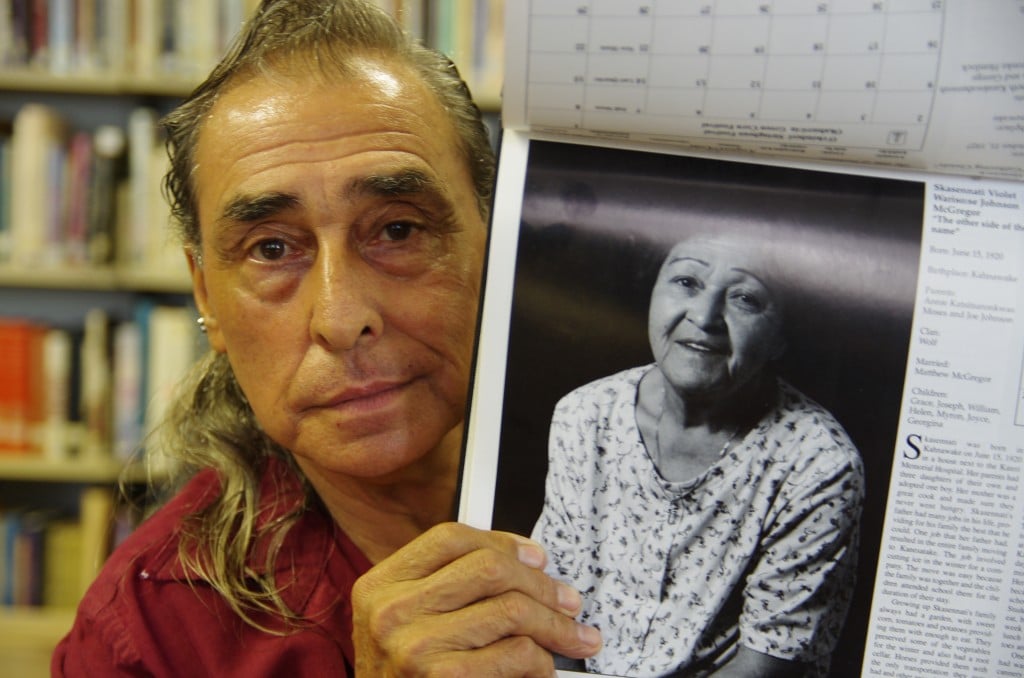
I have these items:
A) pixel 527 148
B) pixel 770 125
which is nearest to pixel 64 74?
pixel 527 148

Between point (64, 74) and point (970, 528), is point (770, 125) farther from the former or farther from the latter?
point (64, 74)

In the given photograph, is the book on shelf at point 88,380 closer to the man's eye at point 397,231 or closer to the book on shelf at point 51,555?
the book on shelf at point 51,555

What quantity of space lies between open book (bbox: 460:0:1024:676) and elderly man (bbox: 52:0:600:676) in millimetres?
171

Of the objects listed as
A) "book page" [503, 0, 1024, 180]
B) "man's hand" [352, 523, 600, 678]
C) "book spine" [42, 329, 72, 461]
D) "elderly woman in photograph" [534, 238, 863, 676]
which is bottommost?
"book spine" [42, 329, 72, 461]

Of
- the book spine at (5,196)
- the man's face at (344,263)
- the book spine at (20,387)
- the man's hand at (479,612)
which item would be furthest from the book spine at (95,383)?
the man's hand at (479,612)

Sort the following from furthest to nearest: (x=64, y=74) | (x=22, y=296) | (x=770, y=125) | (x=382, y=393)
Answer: (x=22, y=296) < (x=64, y=74) < (x=382, y=393) < (x=770, y=125)

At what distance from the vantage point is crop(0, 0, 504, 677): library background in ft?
6.12

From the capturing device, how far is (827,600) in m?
0.58

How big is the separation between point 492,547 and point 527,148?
271 mm

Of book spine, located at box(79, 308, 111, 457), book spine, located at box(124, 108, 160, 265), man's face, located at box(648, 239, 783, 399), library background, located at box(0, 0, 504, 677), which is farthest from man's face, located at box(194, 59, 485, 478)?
book spine, located at box(79, 308, 111, 457)

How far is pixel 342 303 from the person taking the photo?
0.72 m

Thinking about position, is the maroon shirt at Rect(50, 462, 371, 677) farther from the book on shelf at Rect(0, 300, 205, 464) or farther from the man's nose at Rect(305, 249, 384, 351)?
the book on shelf at Rect(0, 300, 205, 464)

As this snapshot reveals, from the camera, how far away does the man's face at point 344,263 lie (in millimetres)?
731

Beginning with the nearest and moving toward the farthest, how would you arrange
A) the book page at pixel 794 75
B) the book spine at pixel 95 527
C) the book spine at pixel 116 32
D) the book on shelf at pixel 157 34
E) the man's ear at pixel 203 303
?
1. the book page at pixel 794 75
2. the man's ear at pixel 203 303
3. the book on shelf at pixel 157 34
4. the book spine at pixel 116 32
5. the book spine at pixel 95 527
